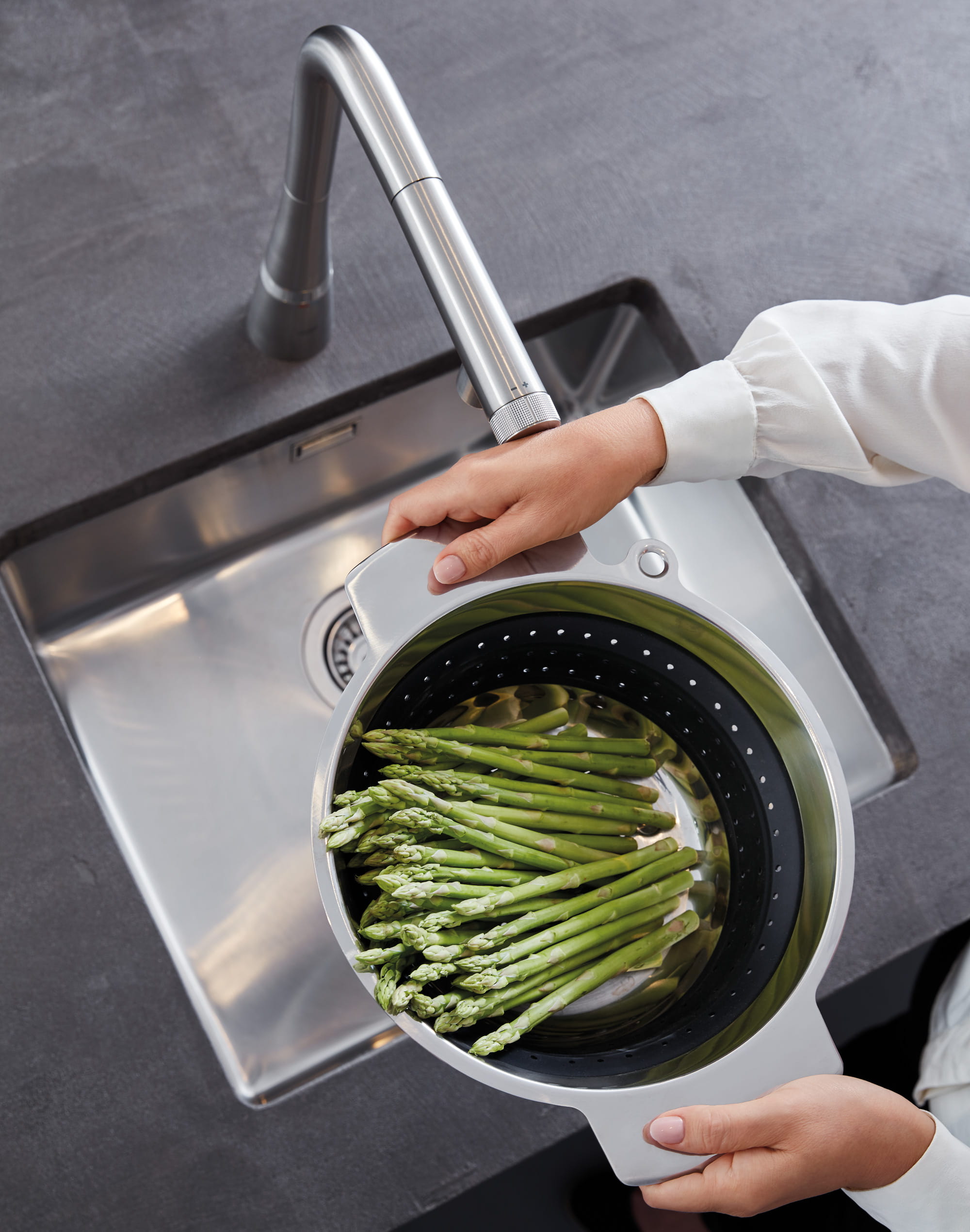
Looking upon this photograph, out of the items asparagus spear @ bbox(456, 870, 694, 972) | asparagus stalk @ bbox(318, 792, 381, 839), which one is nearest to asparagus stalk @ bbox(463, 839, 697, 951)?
asparagus spear @ bbox(456, 870, 694, 972)

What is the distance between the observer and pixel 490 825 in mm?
786

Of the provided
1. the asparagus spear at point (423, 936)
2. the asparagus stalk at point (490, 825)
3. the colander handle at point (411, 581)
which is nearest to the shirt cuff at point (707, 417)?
the colander handle at point (411, 581)

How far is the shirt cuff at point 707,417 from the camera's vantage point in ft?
2.76

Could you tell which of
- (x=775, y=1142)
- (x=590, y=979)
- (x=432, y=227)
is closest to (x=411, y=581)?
(x=432, y=227)

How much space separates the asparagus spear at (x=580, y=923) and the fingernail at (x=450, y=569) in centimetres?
27

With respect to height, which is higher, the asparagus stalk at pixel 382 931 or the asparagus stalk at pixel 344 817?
the asparagus stalk at pixel 344 817

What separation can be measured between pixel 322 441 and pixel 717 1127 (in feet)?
2.65

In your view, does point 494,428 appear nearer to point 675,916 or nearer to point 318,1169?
point 675,916

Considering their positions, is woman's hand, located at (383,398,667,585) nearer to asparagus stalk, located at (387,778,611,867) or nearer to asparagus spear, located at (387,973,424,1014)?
asparagus stalk, located at (387,778,611,867)

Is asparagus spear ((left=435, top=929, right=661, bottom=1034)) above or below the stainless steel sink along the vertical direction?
below

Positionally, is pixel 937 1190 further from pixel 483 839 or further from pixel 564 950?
pixel 483 839

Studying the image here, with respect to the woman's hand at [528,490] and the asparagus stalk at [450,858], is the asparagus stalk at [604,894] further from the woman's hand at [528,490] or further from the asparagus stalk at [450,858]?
the woman's hand at [528,490]

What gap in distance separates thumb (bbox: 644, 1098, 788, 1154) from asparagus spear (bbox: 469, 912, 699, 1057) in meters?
0.11

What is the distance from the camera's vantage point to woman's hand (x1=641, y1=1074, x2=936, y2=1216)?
65 cm
